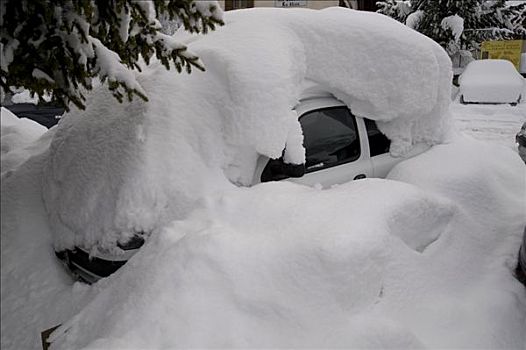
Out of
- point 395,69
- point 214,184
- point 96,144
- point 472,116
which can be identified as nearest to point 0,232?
point 96,144

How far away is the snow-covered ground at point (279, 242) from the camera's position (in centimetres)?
265

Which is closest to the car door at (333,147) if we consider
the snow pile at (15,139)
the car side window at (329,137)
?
the car side window at (329,137)

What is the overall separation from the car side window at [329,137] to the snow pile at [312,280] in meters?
0.52

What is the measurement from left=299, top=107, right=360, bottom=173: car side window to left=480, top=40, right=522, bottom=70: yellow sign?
14358mm

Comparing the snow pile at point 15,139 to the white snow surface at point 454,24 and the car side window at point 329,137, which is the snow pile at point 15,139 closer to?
the car side window at point 329,137

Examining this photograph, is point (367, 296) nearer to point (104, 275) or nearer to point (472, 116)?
point (104, 275)

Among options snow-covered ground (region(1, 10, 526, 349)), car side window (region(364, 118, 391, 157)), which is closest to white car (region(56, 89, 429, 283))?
car side window (region(364, 118, 391, 157))

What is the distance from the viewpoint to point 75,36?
270 centimetres

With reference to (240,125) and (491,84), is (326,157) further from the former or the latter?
(491,84)

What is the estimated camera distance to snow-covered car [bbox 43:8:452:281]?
335 cm

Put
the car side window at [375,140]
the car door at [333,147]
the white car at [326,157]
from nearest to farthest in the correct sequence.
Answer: the white car at [326,157]
the car door at [333,147]
the car side window at [375,140]

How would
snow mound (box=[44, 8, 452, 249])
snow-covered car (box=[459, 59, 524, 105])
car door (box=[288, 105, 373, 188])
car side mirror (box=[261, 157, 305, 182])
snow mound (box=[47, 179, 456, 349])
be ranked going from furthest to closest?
1. snow-covered car (box=[459, 59, 524, 105])
2. car door (box=[288, 105, 373, 188])
3. car side mirror (box=[261, 157, 305, 182])
4. snow mound (box=[44, 8, 452, 249])
5. snow mound (box=[47, 179, 456, 349])

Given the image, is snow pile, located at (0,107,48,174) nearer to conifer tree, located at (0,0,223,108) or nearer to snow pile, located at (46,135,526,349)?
conifer tree, located at (0,0,223,108)

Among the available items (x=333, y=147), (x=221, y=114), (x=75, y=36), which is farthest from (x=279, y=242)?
(x=75, y=36)
